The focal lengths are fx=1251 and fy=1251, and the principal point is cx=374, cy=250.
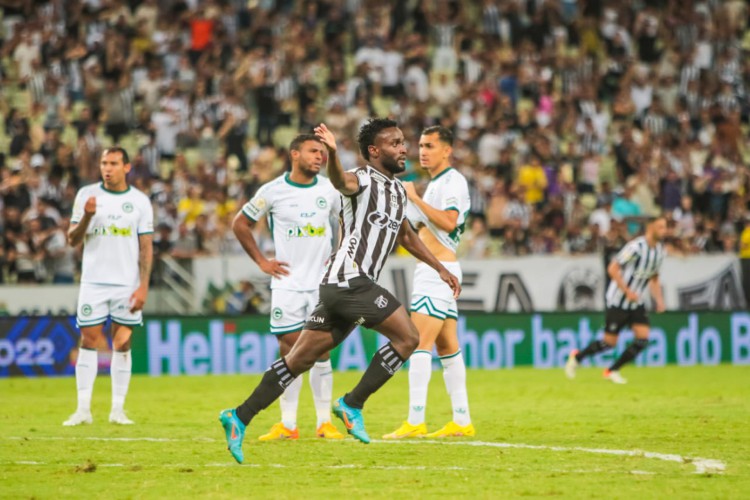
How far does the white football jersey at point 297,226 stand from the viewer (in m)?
11.3

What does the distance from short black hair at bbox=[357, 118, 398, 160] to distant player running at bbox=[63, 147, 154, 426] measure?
3.93 m

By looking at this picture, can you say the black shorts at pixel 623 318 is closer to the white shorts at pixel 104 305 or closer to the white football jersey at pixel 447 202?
the white football jersey at pixel 447 202

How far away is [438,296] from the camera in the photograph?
11047 mm

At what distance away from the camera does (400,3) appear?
3028cm

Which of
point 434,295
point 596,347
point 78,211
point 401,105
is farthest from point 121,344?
point 401,105

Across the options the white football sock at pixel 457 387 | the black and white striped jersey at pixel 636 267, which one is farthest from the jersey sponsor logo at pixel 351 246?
the black and white striped jersey at pixel 636 267

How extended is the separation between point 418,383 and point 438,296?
2.59 feet

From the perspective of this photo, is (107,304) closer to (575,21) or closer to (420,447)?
(420,447)

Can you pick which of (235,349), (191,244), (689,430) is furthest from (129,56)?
(689,430)

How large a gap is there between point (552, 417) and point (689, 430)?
190 centimetres

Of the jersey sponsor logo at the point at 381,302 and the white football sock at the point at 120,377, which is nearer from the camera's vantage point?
the jersey sponsor logo at the point at 381,302

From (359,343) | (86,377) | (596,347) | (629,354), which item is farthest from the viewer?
(359,343)

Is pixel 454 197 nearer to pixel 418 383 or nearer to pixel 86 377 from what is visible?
pixel 418 383

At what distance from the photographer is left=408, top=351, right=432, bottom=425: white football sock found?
11047 mm
